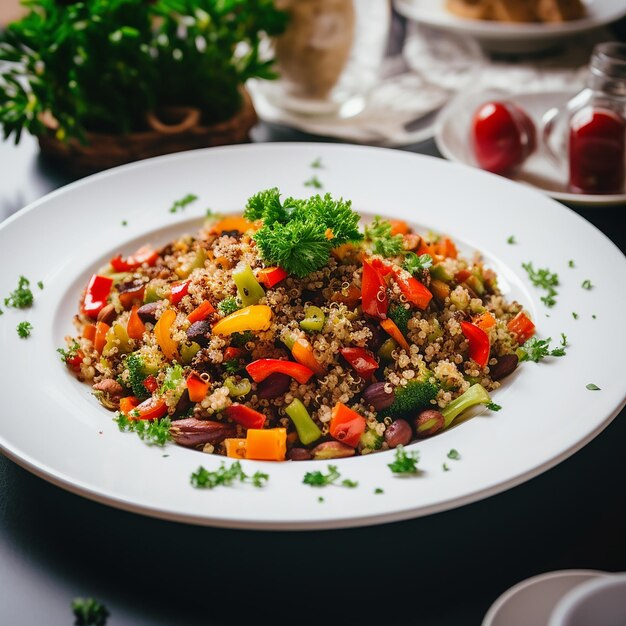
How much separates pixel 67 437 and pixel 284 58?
9.62ft

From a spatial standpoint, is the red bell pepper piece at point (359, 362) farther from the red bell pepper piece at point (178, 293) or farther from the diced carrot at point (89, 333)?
the diced carrot at point (89, 333)

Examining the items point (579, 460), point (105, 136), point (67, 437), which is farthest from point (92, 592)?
point (105, 136)

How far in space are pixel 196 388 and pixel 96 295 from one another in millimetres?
709

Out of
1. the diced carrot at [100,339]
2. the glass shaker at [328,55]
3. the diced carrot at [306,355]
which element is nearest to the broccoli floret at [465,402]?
the diced carrot at [306,355]

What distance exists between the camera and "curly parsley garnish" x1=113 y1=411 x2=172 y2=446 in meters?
2.25

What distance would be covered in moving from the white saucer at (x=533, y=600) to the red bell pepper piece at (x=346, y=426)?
2.36 feet

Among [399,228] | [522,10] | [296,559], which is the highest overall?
[522,10]

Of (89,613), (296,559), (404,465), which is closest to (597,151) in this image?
(404,465)

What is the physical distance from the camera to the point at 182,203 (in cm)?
344

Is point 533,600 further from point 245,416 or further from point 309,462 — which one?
point 245,416

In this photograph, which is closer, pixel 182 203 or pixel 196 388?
pixel 196 388

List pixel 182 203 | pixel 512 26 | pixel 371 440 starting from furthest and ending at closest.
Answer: pixel 512 26, pixel 182 203, pixel 371 440

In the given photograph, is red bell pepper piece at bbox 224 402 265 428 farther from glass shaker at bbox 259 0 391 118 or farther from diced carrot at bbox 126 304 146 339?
glass shaker at bbox 259 0 391 118

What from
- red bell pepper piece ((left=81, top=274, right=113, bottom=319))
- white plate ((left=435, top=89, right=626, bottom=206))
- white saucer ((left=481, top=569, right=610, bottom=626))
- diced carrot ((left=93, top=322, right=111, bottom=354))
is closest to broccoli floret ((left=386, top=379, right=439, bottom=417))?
white saucer ((left=481, top=569, right=610, bottom=626))
